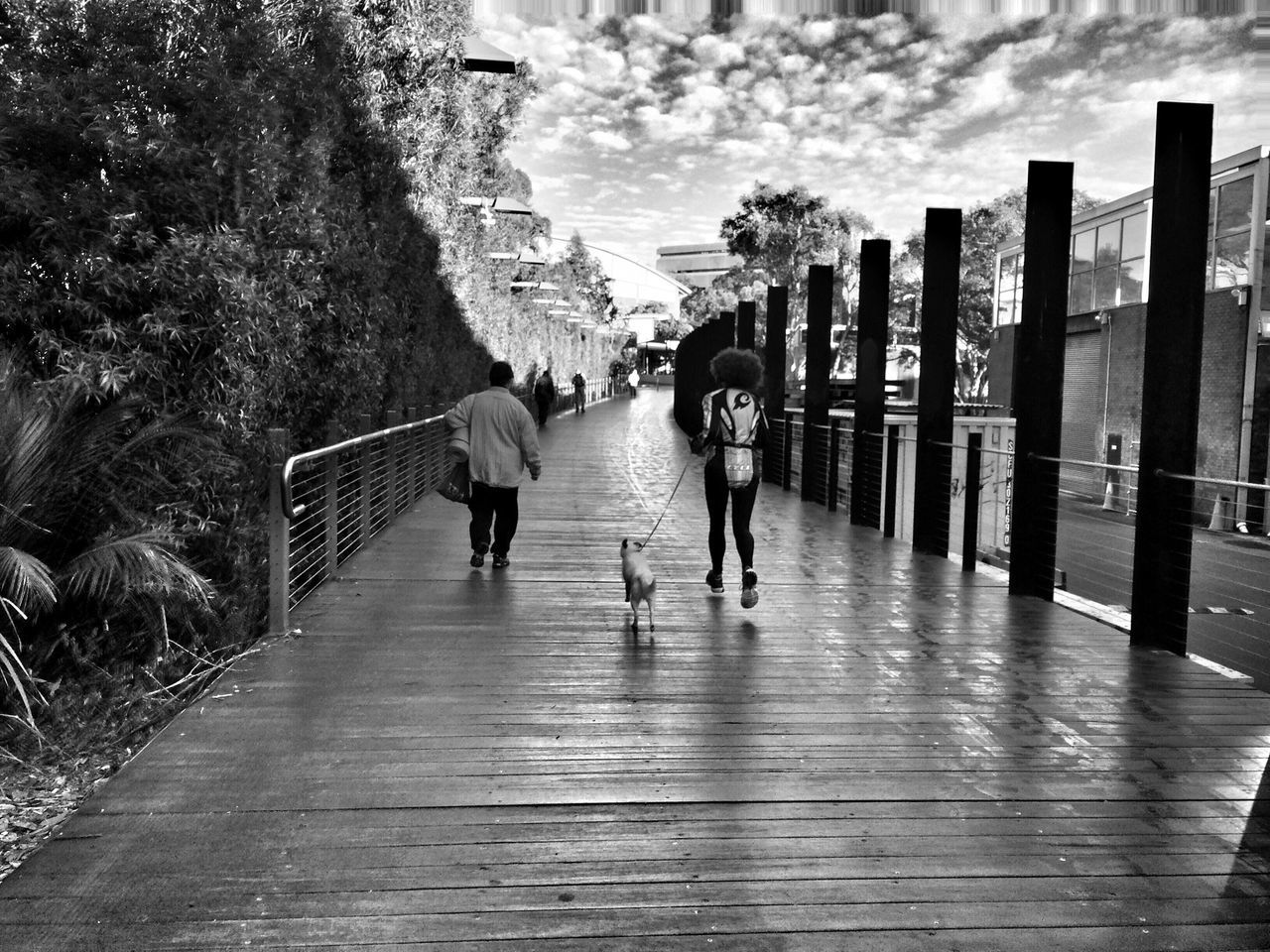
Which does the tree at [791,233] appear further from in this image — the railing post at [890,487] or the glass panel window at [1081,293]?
the railing post at [890,487]

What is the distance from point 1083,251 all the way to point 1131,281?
283 centimetres

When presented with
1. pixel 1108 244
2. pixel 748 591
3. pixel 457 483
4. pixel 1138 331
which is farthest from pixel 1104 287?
pixel 748 591

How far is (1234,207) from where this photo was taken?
862 inches

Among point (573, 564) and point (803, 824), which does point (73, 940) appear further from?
point (573, 564)

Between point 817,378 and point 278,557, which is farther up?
point 817,378

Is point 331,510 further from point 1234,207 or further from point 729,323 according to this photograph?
point 1234,207

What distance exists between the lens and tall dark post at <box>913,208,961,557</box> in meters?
8.88

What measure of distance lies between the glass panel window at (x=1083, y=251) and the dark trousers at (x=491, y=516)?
83.8 ft

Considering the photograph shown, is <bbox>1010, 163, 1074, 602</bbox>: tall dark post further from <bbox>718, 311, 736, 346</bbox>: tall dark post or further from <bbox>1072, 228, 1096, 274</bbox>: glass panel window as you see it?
<bbox>1072, 228, 1096, 274</bbox>: glass panel window

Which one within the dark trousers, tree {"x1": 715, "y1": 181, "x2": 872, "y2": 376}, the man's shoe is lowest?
the man's shoe

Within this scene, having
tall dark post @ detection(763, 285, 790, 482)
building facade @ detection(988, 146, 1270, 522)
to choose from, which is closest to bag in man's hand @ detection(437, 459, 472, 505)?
tall dark post @ detection(763, 285, 790, 482)

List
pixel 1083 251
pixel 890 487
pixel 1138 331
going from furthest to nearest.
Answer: pixel 1083 251
pixel 1138 331
pixel 890 487

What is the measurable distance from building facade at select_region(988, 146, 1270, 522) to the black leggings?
370 inches

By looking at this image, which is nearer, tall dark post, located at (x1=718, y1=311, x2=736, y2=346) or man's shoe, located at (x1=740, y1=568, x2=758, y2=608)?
man's shoe, located at (x1=740, y1=568, x2=758, y2=608)
